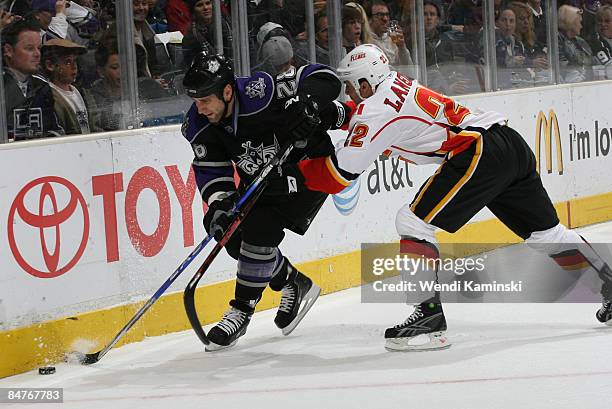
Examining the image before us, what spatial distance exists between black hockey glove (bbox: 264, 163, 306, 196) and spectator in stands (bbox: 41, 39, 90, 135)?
0.78 m

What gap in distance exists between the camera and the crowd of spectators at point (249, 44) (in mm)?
4602

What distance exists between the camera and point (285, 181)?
15.2 feet

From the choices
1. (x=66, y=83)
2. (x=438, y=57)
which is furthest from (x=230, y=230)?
(x=438, y=57)

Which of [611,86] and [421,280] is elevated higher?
[611,86]

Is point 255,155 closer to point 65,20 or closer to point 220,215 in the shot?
point 220,215

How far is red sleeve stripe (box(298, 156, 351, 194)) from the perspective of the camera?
428cm

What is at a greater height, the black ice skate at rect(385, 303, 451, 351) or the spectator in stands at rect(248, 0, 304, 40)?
the spectator in stands at rect(248, 0, 304, 40)

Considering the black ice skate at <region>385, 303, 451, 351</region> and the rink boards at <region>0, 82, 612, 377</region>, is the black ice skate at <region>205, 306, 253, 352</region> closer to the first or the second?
the rink boards at <region>0, 82, 612, 377</region>

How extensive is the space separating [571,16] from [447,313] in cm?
357

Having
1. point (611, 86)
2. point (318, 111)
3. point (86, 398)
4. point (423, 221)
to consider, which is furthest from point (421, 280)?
point (611, 86)

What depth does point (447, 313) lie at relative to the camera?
16.7 ft

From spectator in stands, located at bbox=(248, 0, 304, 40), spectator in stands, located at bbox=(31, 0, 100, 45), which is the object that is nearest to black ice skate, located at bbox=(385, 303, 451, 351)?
spectator in stands, located at bbox=(31, 0, 100, 45)

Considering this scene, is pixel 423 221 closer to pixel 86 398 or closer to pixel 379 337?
pixel 379 337

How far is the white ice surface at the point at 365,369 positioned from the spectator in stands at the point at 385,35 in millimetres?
1888
